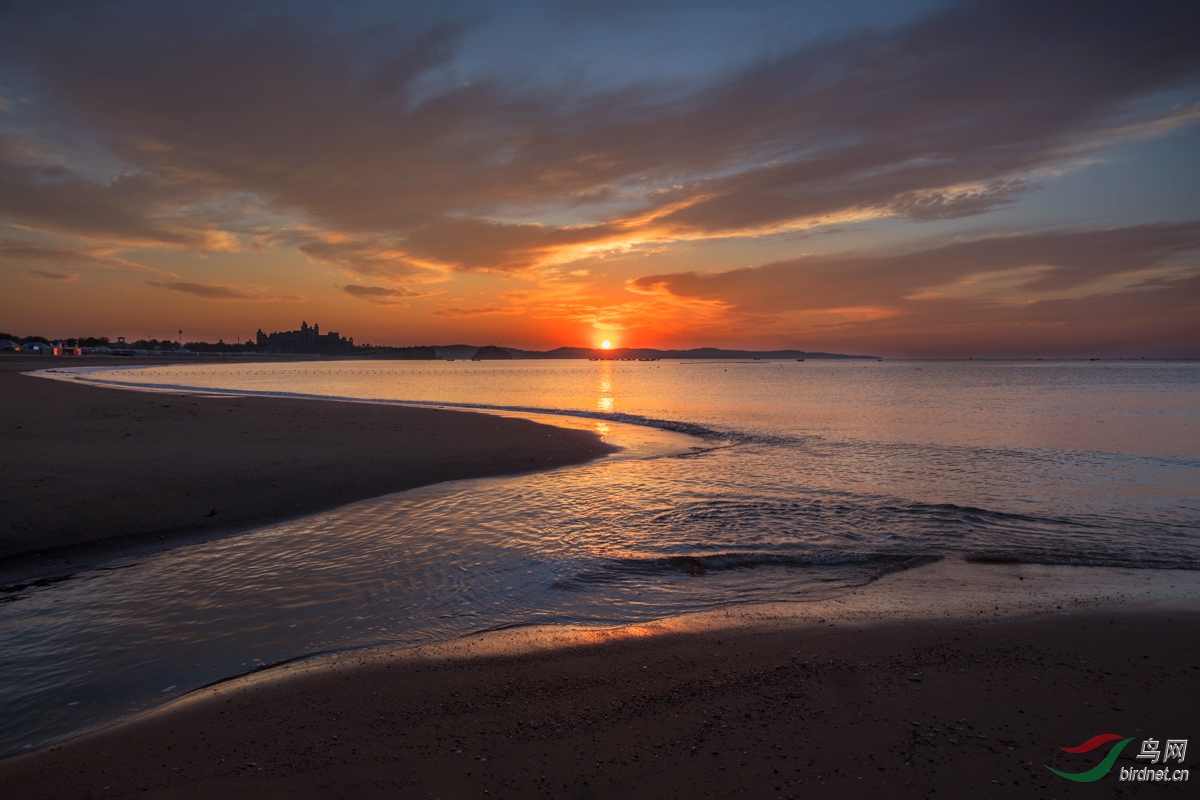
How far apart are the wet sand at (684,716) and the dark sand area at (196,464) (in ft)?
22.1

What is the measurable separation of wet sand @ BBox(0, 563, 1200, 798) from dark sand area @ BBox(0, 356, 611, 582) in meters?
6.73

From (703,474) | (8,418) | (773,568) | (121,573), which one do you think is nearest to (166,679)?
(121,573)

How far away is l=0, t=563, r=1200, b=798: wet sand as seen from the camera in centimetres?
403

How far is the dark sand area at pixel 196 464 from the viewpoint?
399 inches

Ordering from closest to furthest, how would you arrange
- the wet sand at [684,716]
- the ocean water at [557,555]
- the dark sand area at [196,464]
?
the wet sand at [684,716] < the ocean water at [557,555] < the dark sand area at [196,464]

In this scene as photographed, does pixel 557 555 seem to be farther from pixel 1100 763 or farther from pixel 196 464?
pixel 196 464

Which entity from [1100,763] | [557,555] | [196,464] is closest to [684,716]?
[1100,763]

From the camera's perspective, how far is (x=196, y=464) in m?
14.7

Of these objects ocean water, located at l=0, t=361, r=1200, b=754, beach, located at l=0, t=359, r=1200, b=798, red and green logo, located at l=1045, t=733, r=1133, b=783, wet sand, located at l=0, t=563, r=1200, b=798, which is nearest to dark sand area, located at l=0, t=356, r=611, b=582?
beach, located at l=0, t=359, r=1200, b=798

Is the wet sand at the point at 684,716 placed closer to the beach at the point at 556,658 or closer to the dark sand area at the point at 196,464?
the beach at the point at 556,658

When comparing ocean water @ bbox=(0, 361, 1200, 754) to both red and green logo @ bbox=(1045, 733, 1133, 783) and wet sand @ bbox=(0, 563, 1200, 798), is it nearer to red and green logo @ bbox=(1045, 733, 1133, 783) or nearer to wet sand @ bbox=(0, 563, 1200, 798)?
wet sand @ bbox=(0, 563, 1200, 798)

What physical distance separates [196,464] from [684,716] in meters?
15.2

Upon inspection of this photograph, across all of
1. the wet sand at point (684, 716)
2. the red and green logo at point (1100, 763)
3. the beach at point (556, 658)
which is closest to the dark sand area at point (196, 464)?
the beach at point (556, 658)

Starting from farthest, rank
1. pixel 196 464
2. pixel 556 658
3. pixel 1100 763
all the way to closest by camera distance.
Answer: pixel 196 464
pixel 556 658
pixel 1100 763
